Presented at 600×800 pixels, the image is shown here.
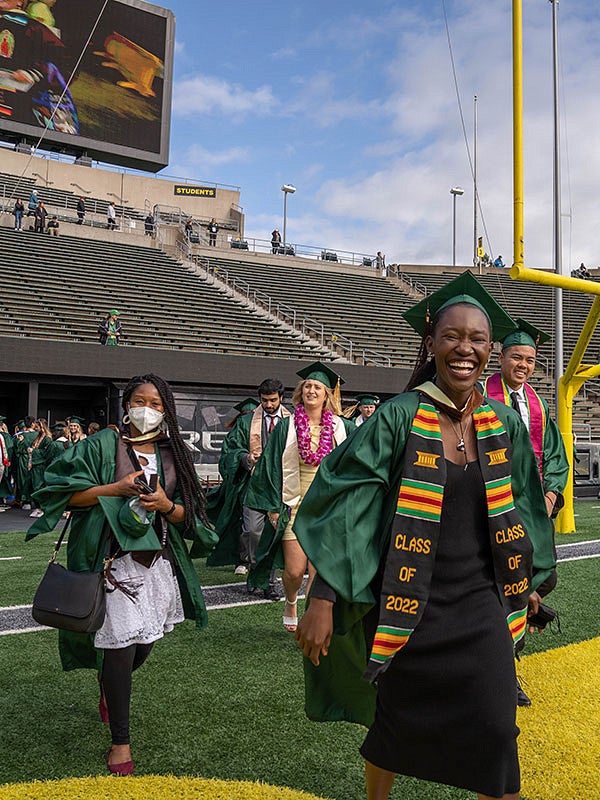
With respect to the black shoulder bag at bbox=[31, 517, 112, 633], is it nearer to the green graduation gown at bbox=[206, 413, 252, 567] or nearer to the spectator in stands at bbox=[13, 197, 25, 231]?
the green graduation gown at bbox=[206, 413, 252, 567]

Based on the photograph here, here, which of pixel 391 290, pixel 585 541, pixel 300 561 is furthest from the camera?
pixel 391 290

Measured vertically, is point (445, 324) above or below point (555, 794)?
above

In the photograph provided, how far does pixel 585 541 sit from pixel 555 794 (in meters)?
7.10

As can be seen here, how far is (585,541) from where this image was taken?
30.6 feet

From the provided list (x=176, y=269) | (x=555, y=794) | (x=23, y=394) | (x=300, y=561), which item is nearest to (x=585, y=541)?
(x=300, y=561)

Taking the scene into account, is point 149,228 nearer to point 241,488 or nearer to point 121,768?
point 241,488

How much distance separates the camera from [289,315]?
78.8 ft

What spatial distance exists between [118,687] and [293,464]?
228 centimetres

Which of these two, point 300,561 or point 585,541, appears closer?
point 300,561

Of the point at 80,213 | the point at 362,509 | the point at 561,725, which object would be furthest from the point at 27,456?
the point at 80,213

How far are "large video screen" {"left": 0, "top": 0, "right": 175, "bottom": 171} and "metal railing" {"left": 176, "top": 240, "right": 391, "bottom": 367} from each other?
31.7ft

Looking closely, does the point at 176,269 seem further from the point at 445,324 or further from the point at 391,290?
the point at 445,324

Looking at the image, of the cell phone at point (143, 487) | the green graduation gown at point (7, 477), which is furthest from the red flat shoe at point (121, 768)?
the green graduation gown at point (7, 477)

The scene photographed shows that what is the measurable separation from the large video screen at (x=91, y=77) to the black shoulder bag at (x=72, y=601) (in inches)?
1268
